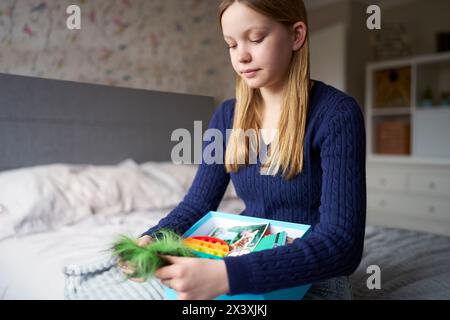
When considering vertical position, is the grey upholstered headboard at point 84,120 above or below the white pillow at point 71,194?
above

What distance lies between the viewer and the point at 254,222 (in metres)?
0.60

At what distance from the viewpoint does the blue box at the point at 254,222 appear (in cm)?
50

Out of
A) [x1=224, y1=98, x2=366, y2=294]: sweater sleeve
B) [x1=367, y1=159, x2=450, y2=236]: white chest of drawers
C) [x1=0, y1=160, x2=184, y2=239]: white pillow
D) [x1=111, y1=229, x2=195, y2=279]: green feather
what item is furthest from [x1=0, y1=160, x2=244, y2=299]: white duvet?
[x1=367, y1=159, x2=450, y2=236]: white chest of drawers

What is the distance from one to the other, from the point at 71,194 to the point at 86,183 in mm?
55

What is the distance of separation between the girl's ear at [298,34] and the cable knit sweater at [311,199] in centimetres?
8

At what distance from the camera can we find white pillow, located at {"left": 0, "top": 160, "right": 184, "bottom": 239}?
38.3 inches

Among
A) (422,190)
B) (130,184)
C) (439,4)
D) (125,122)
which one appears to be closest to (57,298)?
(125,122)

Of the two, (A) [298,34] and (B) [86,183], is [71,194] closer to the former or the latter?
(B) [86,183]

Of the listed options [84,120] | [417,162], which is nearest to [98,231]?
[84,120]

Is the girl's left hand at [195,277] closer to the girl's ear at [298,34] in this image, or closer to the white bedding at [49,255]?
the white bedding at [49,255]

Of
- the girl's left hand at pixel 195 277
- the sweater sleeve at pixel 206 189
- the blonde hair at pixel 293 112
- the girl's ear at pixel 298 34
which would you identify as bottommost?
the girl's left hand at pixel 195 277

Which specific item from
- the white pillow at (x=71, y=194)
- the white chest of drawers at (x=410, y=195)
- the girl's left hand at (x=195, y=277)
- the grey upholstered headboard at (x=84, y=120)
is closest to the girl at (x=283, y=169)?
the girl's left hand at (x=195, y=277)

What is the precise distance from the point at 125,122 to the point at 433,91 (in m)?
2.36

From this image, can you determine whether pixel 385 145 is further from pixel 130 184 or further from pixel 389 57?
pixel 130 184
